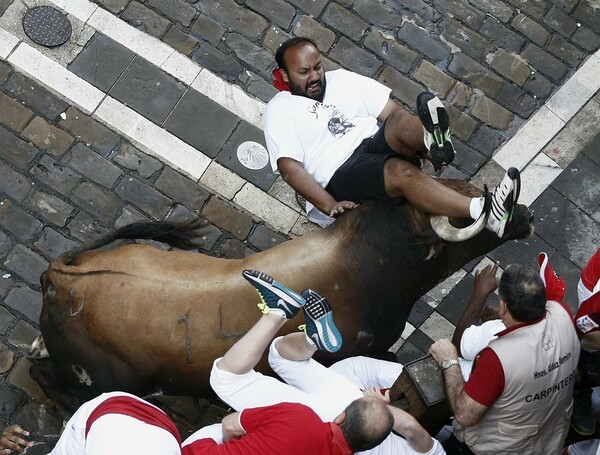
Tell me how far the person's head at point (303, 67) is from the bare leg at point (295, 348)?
1.93 metres

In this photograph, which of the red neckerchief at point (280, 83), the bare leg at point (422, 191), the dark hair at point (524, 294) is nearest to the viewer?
the dark hair at point (524, 294)

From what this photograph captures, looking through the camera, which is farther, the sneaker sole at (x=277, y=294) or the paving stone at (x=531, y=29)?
the paving stone at (x=531, y=29)

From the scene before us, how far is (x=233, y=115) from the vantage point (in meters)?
7.69

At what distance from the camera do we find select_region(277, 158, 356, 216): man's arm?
5.77 m

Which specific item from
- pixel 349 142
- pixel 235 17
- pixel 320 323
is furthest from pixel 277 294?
pixel 235 17

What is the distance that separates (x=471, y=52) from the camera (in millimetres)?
8102

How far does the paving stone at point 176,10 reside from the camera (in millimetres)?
7941

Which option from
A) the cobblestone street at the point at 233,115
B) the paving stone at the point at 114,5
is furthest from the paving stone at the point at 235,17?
the paving stone at the point at 114,5

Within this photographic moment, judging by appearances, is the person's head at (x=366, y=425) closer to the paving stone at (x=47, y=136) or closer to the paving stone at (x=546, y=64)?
the paving stone at (x=47, y=136)

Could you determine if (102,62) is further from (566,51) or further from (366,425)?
(366,425)

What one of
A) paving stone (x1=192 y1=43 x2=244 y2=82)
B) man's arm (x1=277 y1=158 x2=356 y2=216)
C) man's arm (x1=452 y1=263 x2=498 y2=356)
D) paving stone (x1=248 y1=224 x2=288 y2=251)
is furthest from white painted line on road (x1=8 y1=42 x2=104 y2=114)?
man's arm (x1=452 y1=263 x2=498 y2=356)

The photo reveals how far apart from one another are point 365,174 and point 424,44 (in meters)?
2.86

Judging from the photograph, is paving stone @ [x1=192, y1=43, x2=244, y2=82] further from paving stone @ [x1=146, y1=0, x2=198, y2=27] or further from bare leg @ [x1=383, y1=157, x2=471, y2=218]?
bare leg @ [x1=383, y1=157, x2=471, y2=218]

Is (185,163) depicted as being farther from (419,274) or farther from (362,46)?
(419,274)
